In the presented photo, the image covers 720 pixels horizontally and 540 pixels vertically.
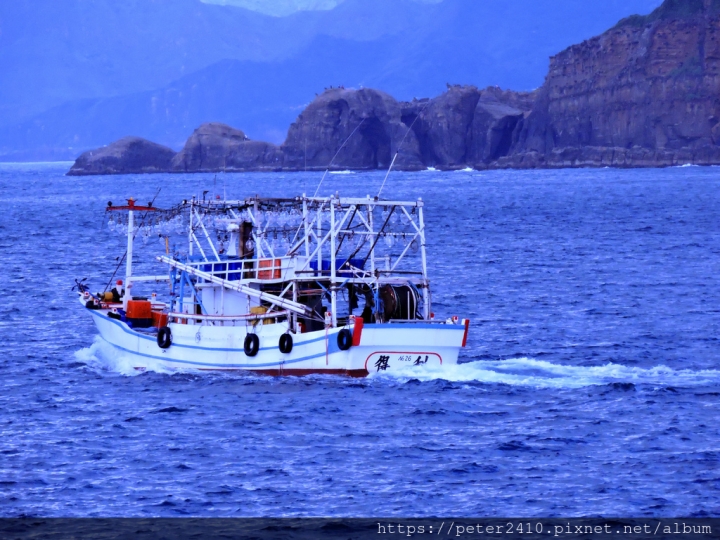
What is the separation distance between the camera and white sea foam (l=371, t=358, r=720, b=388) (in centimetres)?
3431

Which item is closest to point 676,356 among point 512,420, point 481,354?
point 481,354

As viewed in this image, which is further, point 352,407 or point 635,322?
point 635,322

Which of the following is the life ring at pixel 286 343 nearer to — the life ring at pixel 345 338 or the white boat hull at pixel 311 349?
the white boat hull at pixel 311 349

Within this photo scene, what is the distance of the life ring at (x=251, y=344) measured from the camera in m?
35.5

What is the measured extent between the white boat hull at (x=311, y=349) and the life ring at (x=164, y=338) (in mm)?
123

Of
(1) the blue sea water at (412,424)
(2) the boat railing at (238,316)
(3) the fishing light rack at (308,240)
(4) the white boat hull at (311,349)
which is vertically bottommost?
(1) the blue sea water at (412,424)

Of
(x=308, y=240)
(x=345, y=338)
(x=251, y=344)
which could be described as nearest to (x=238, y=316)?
(x=251, y=344)

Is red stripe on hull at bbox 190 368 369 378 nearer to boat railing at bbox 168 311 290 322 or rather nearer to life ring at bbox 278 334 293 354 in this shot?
life ring at bbox 278 334 293 354

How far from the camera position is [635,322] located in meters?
46.8

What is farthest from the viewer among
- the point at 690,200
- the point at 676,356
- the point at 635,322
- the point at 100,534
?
the point at 690,200

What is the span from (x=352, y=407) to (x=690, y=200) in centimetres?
10330

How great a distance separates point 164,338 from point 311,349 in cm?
508

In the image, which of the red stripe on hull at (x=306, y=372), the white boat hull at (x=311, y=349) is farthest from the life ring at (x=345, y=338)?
the red stripe on hull at (x=306, y=372)

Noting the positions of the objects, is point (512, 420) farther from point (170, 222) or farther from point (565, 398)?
point (170, 222)
